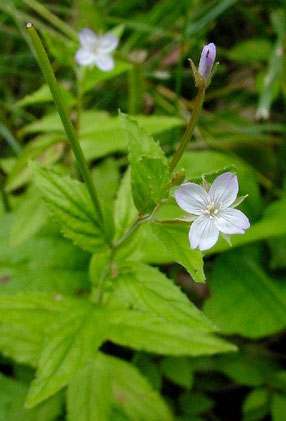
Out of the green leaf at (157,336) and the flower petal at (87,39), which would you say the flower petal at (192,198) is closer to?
the green leaf at (157,336)

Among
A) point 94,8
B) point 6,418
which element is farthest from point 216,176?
point 94,8

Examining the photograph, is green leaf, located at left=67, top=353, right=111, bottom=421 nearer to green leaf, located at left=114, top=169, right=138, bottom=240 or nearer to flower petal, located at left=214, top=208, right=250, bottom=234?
green leaf, located at left=114, top=169, right=138, bottom=240

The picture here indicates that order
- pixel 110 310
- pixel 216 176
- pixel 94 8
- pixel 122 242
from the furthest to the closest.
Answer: pixel 94 8 → pixel 110 310 → pixel 122 242 → pixel 216 176

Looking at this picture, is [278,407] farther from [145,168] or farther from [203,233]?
[145,168]

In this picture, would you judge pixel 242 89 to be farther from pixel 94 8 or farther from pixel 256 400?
pixel 256 400

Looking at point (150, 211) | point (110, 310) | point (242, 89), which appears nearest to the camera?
point (150, 211)

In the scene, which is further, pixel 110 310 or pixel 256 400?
pixel 256 400

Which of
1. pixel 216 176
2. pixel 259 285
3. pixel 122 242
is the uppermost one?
pixel 216 176
